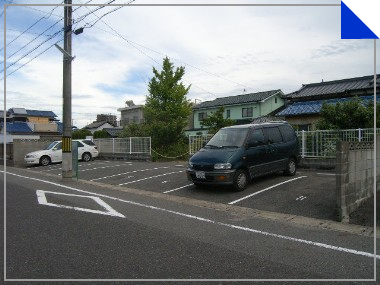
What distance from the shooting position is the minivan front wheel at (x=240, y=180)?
8.59 metres

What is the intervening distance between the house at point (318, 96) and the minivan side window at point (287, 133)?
748cm

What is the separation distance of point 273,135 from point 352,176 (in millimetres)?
3797

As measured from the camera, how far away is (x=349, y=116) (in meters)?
13.6

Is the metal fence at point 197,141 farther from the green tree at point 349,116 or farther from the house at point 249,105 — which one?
the house at point 249,105

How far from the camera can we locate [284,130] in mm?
10492

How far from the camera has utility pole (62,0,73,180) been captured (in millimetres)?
12953

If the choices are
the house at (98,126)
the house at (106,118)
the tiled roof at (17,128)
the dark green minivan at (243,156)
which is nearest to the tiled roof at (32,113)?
the house at (98,126)

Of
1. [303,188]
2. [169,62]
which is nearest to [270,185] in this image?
[303,188]

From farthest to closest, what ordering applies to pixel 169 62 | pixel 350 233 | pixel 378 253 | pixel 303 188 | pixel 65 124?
pixel 169 62 → pixel 65 124 → pixel 303 188 → pixel 350 233 → pixel 378 253

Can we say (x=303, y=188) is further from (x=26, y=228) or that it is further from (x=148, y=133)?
(x=148, y=133)

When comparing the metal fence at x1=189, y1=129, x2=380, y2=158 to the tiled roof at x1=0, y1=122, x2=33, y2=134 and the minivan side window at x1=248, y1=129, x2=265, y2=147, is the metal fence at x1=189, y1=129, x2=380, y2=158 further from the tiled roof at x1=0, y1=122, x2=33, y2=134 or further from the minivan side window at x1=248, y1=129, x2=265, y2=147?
the tiled roof at x1=0, y1=122, x2=33, y2=134

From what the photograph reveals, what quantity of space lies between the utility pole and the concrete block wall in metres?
10.2

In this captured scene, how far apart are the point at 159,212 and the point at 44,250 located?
2.79 m

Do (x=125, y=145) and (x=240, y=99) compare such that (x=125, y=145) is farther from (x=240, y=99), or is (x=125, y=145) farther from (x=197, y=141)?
(x=240, y=99)
